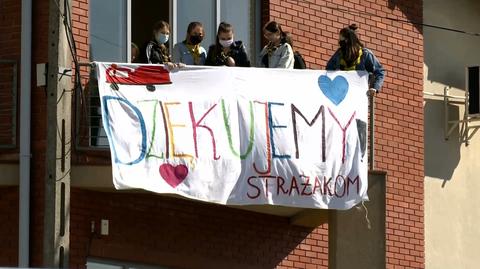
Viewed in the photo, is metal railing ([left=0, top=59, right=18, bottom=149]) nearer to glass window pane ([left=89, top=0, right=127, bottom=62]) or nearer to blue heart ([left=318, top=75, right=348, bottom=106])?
glass window pane ([left=89, top=0, right=127, bottom=62])

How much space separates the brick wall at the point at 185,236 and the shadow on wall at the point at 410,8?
3.32m

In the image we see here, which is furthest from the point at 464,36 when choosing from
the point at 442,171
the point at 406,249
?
the point at 406,249

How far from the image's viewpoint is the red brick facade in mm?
15266

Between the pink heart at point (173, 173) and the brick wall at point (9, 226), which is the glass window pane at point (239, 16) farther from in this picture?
the brick wall at point (9, 226)

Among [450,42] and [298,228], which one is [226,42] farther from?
[450,42]

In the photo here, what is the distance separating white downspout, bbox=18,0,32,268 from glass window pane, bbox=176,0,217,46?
82.3 inches

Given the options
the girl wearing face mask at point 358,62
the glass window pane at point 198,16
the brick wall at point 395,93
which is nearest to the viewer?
Answer: the girl wearing face mask at point 358,62

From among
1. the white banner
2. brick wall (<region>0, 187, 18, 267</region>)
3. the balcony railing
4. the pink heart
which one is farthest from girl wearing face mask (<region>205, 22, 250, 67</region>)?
brick wall (<region>0, 187, 18, 267</region>)

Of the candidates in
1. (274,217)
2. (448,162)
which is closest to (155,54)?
(274,217)

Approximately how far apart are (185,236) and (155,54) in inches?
90.1

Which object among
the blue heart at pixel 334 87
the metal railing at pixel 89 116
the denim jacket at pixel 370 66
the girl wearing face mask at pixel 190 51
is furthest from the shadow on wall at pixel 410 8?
the metal railing at pixel 89 116

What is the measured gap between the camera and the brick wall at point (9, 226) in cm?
1509

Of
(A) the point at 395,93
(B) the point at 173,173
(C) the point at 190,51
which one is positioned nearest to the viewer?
(B) the point at 173,173

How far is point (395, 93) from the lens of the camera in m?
19.0
